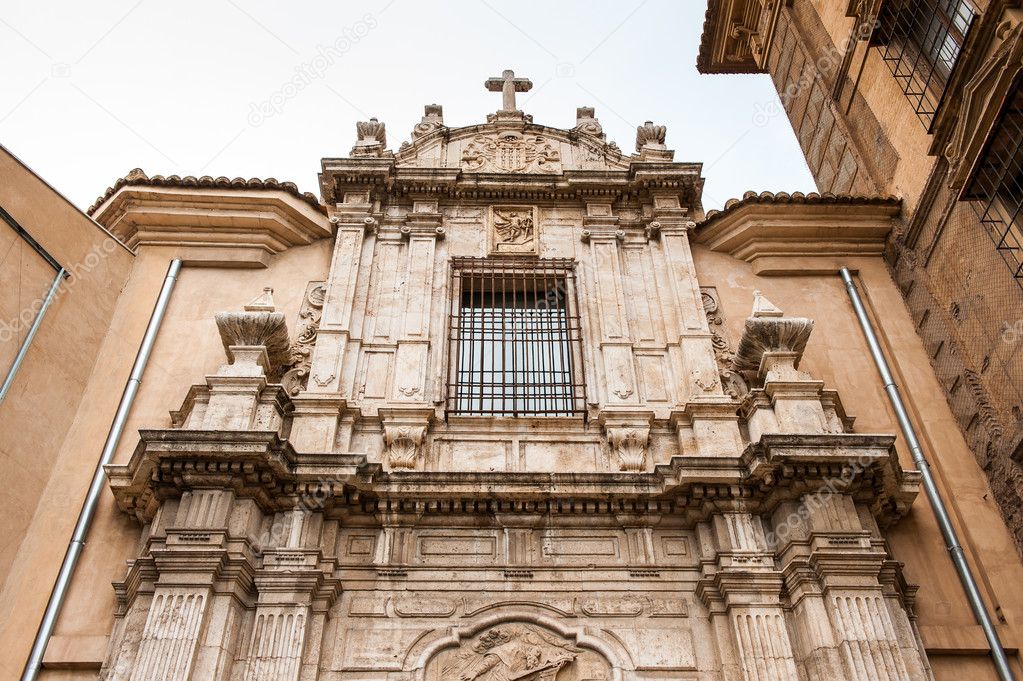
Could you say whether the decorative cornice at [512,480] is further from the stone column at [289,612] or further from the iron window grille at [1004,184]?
the iron window grille at [1004,184]

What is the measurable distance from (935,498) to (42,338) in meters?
9.85

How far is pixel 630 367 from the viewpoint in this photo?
10352 mm

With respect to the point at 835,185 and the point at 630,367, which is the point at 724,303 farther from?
the point at 835,185

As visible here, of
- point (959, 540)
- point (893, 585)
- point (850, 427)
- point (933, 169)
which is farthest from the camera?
point (933, 169)

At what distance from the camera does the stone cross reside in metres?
14.2

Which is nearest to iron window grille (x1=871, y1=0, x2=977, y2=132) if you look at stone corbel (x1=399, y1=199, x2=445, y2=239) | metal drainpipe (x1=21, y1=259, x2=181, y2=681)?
stone corbel (x1=399, y1=199, x2=445, y2=239)

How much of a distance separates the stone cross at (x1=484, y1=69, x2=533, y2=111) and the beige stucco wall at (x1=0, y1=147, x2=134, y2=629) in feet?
20.1

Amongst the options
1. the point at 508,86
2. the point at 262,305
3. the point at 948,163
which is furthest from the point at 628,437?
the point at 508,86

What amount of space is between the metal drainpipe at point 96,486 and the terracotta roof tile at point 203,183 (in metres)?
1.23

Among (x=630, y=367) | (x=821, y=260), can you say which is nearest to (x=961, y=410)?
(x=821, y=260)

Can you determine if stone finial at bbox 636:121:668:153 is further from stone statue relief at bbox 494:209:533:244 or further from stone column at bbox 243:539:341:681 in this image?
stone column at bbox 243:539:341:681

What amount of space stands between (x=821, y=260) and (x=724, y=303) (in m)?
1.80

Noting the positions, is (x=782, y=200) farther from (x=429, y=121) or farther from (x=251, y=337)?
(x=251, y=337)

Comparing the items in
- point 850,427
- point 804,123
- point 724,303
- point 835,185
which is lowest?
point 850,427
